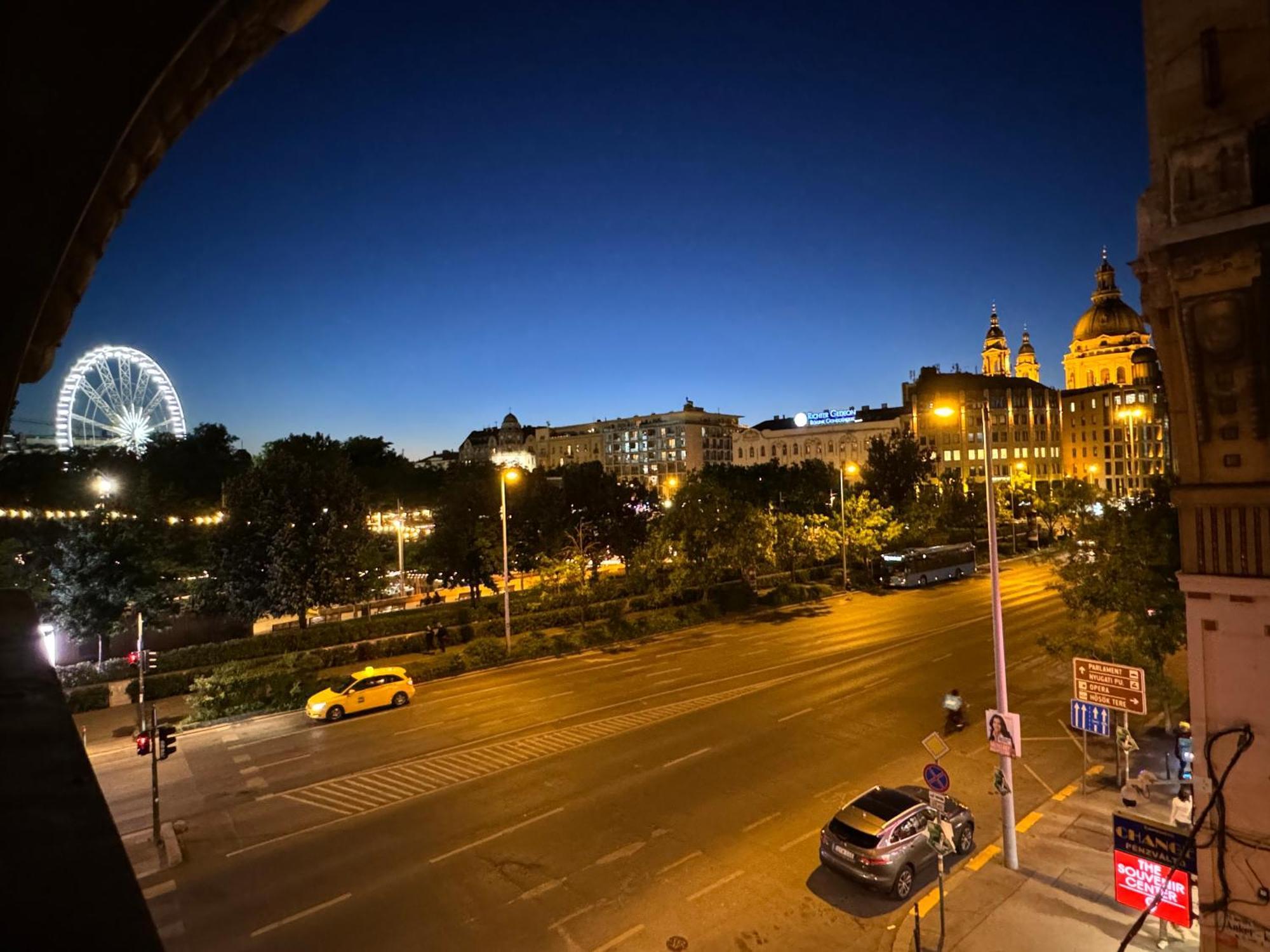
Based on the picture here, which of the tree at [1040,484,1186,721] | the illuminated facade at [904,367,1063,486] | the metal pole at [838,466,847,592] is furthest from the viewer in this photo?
the illuminated facade at [904,367,1063,486]

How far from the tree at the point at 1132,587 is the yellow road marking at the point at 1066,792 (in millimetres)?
3178

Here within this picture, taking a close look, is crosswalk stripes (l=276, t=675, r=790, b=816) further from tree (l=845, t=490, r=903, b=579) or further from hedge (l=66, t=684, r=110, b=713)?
tree (l=845, t=490, r=903, b=579)

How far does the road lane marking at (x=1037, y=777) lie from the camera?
16.3m

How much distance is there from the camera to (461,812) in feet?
51.1

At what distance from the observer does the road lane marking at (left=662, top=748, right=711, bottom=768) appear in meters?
18.0

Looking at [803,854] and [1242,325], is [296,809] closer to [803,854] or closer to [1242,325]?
[803,854]

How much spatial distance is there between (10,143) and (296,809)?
17575 mm

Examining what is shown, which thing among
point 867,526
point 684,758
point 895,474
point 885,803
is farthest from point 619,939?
point 895,474

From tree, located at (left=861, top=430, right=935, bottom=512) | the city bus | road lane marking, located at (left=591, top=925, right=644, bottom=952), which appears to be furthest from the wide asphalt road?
tree, located at (left=861, top=430, right=935, bottom=512)

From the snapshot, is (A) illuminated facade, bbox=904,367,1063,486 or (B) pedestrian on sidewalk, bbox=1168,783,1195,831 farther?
(A) illuminated facade, bbox=904,367,1063,486

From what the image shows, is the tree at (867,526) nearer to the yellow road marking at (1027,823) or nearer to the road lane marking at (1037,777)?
the road lane marking at (1037,777)

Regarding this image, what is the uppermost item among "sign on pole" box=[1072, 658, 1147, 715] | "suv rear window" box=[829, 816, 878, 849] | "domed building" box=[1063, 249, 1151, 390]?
"domed building" box=[1063, 249, 1151, 390]

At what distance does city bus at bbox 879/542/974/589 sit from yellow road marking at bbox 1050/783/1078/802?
38121 millimetres

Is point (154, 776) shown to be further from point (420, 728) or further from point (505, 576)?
point (505, 576)
